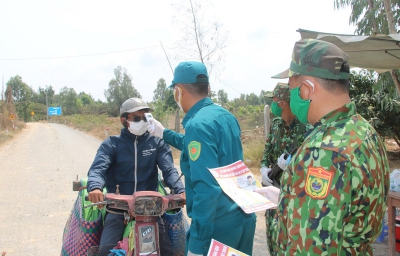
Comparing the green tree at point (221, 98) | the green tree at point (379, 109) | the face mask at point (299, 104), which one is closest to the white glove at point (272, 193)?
Answer: the face mask at point (299, 104)

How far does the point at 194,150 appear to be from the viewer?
1968 mm

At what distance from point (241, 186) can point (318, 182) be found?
76 cm

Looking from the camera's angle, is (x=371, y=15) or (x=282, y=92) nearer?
(x=282, y=92)

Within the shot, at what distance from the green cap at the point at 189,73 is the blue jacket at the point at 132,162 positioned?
105 centimetres

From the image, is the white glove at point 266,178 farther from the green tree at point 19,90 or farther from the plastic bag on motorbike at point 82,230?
the green tree at point 19,90

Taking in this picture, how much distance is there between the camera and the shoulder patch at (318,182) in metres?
1.23

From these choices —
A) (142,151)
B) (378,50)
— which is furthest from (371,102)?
(142,151)

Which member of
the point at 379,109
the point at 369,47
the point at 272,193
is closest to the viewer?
the point at 272,193

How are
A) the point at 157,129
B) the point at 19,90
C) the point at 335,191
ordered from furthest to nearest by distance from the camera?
the point at 19,90 → the point at 157,129 → the point at 335,191

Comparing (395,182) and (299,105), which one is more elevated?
(299,105)

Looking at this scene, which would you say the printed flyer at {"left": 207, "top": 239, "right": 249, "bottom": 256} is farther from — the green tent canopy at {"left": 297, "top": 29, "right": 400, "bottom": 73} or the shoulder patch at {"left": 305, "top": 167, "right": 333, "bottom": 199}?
the green tent canopy at {"left": 297, "top": 29, "right": 400, "bottom": 73}

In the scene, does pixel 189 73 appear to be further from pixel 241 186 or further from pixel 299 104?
pixel 299 104

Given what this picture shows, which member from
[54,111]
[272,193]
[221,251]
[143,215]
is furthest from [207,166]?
[54,111]

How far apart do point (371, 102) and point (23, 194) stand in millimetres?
9567
